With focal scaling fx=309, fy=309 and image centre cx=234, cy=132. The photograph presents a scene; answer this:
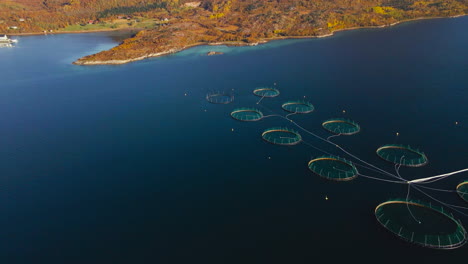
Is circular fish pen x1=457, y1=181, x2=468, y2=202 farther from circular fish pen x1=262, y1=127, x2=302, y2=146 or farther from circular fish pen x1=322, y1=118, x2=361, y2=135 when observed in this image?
circular fish pen x1=262, y1=127, x2=302, y2=146

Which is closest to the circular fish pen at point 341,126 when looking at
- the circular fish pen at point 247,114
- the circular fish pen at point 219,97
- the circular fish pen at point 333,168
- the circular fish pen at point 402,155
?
the circular fish pen at point 402,155

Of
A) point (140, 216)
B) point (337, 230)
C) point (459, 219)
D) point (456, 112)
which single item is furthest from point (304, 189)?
point (456, 112)

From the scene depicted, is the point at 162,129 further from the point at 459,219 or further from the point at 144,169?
the point at 459,219

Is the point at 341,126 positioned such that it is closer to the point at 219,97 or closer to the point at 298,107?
the point at 298,107

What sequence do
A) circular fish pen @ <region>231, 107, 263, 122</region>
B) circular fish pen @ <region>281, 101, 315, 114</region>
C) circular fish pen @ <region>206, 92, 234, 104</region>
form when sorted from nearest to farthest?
circular fish pen @ <region>231, 107, 263, 122</region> → circular fish pen @ <region>281, 101, 315, 114</region> → circular fish pen @ <region>206, 92, 234, 104</region>

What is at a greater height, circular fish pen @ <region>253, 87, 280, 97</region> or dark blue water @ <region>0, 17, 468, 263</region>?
circular fish pen @ <region>253, 87, 280, 97</region>

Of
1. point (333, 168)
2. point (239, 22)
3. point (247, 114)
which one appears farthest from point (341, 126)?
point (239, 22)

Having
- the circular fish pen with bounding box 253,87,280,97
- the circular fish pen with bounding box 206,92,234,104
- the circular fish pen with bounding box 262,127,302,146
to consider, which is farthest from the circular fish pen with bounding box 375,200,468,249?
the circular fish pen with bounding box 206,92,234,104
